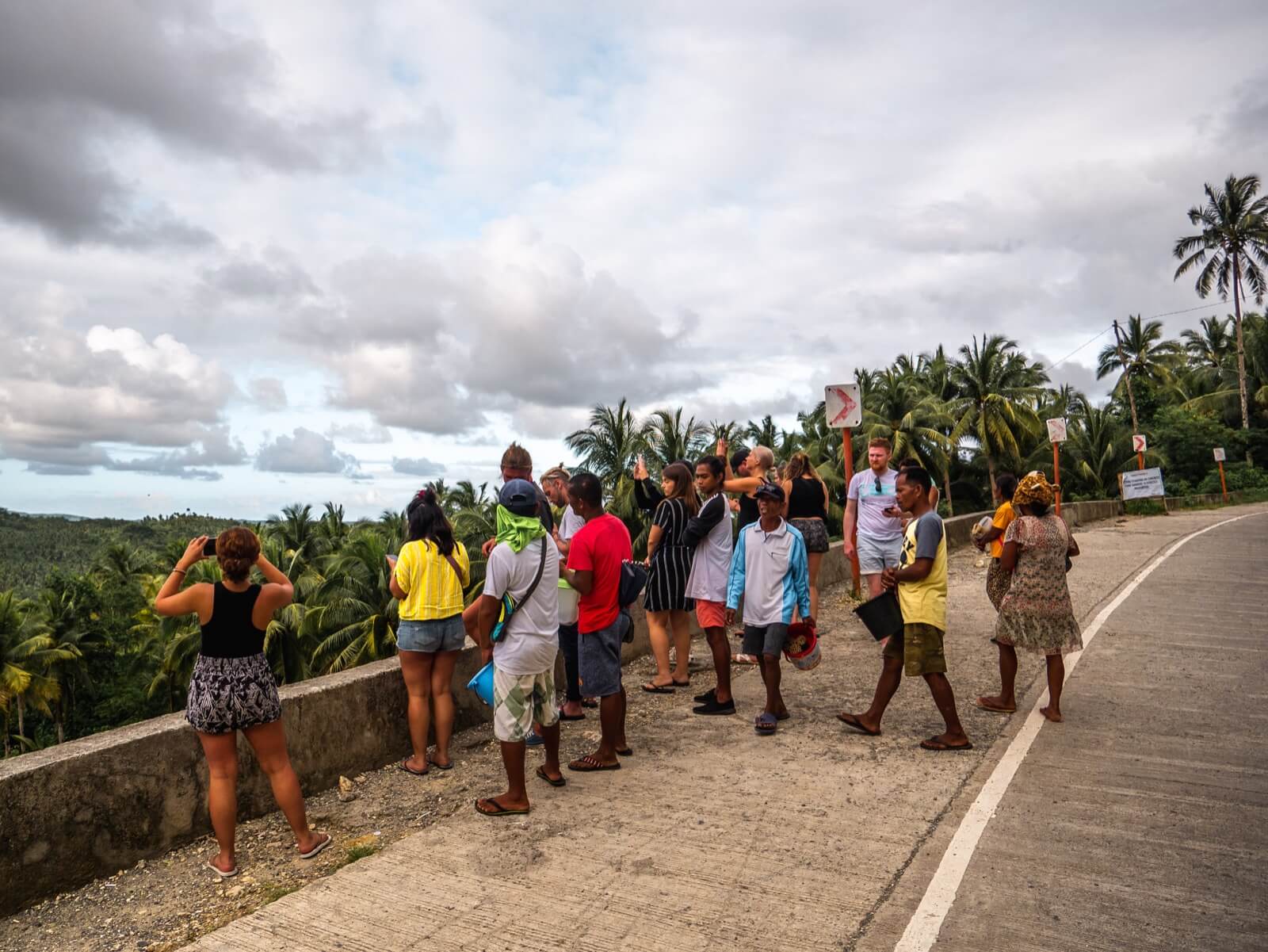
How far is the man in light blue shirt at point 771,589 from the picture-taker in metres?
5.98

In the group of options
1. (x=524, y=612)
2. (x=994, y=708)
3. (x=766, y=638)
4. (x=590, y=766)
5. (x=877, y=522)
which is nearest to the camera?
(x=524, y=612)

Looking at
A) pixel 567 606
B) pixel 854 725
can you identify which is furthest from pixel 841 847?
pixel 567 606

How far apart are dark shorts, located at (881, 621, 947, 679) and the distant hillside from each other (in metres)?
63.6

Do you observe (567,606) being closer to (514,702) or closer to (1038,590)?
(514,702)

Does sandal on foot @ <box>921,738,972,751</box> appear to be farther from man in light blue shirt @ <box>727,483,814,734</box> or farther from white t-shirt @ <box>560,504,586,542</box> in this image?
white t-shirt @ <box>560,504,586,542</box>

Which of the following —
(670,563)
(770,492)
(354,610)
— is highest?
(770,492)

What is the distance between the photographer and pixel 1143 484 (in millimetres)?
29734

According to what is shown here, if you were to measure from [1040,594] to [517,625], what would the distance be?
3.52m

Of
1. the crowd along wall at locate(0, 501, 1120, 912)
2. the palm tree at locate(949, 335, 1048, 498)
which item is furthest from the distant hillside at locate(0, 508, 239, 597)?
the crowd along wall at locate(0, 501, 1120, 912)

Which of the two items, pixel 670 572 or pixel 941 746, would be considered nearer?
pixel 941 746

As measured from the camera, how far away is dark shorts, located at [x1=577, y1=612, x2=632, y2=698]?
17.4ft

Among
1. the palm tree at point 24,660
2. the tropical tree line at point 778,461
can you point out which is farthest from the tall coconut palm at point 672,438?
the palm tree at point 24,660

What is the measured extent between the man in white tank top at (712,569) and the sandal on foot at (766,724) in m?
0.41

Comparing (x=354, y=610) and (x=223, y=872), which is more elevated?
(x=223, y=872)
